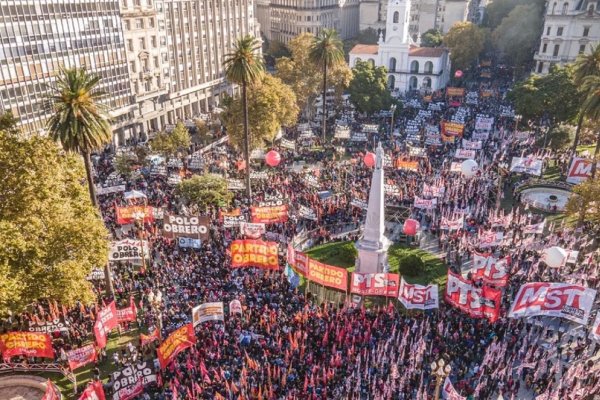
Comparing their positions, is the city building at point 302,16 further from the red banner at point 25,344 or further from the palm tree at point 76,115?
the red banner at point 25,344

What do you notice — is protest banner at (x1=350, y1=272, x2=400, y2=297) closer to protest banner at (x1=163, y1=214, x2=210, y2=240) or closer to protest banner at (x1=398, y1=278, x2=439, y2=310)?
protest banner at (x1=398, y1=278, x2=439, y2=310)

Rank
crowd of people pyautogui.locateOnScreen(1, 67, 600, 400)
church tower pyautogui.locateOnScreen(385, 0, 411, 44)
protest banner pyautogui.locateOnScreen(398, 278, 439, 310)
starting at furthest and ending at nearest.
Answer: church tower pyautogui.locateOnScreen(385, 0, 411, 44)
protest banner pyautogui.locateOnScreen(398, 278, 439, 310)
crowd of people pyautogui.locateOnScreen(1, 67, 600, 400)

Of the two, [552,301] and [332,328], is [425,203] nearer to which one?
[552,301]

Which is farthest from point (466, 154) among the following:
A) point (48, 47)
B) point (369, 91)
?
point (48, 47)

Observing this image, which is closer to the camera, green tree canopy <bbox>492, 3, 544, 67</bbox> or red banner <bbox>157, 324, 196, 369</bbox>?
red banner <bbox>157, 324, 196, 369</bbox>

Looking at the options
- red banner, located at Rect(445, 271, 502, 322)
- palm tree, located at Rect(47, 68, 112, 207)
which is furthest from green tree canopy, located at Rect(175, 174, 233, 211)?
red banner, located at Rect(445, 271, 502, 322)
